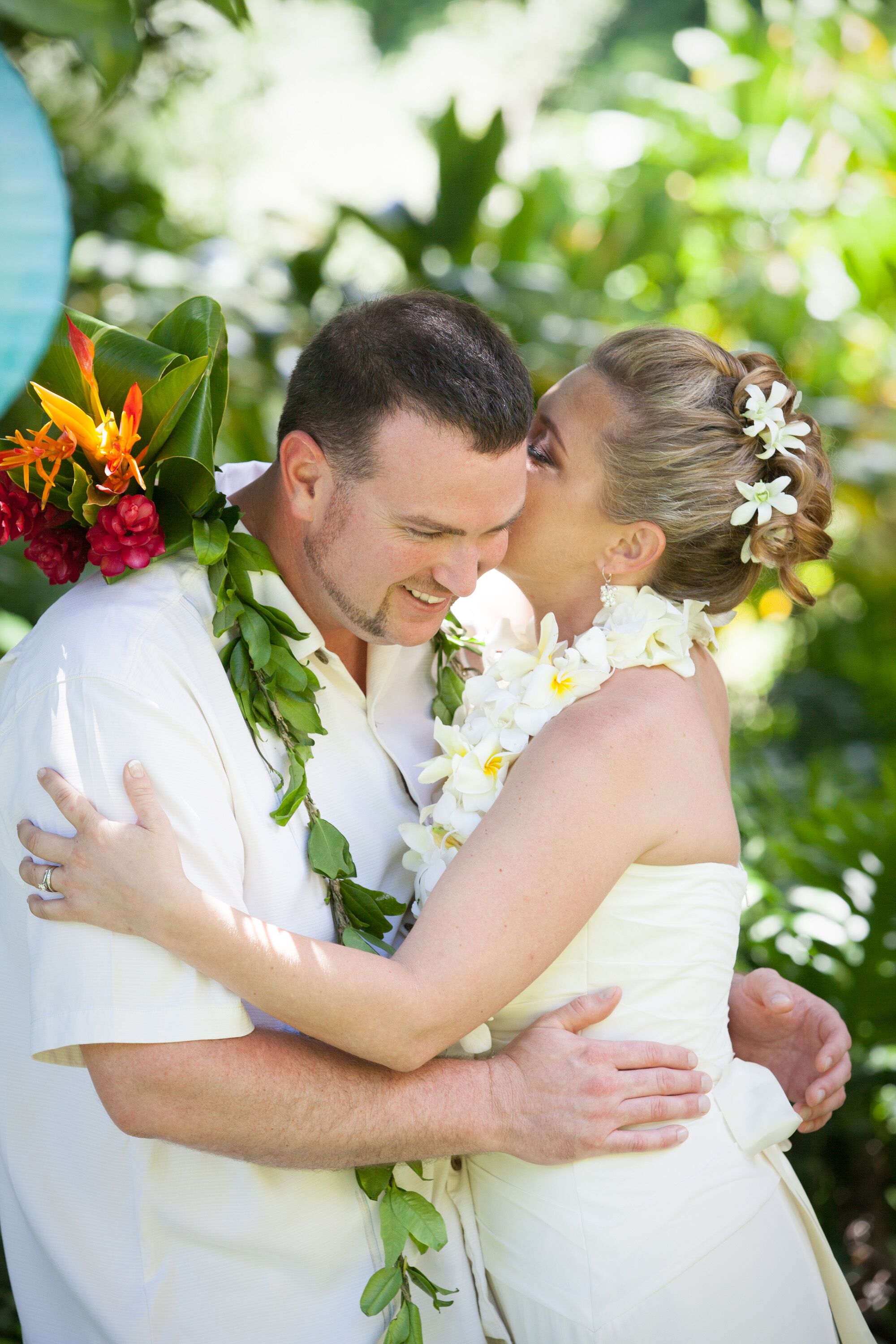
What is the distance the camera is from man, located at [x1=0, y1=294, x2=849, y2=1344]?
5.31ft

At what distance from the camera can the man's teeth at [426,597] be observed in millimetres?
2041

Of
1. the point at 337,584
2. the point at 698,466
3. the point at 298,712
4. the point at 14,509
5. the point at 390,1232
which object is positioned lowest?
the point at 390,1232

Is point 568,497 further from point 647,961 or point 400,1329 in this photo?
point 400,1329

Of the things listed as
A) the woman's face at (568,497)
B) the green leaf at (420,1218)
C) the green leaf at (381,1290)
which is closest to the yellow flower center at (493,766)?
the woman's face at (568,497)

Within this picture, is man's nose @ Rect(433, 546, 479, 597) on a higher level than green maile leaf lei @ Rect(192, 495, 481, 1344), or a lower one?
higher

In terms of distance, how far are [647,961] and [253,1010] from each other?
26.6 inches

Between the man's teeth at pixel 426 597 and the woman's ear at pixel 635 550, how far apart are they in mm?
372

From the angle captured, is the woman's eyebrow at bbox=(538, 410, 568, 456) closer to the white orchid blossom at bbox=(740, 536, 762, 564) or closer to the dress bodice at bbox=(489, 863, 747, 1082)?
the white orchid blossom at bbox=(740, 536, 762, 564)

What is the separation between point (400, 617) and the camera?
6.77ft

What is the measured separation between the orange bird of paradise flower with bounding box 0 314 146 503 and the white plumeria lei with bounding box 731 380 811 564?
1.09 metres

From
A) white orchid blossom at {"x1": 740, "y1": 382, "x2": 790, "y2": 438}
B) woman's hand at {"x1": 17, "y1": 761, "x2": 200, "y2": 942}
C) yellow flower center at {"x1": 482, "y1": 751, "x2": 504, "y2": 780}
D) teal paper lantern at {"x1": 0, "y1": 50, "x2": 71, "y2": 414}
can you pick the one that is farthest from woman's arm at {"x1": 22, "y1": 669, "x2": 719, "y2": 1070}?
teal paper lantern at {"x1": 0, "y1": 50, "x2": 71, "y2": 414}

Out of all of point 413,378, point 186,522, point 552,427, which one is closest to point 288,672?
point 186,522

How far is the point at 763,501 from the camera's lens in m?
2.14

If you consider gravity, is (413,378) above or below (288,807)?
above
